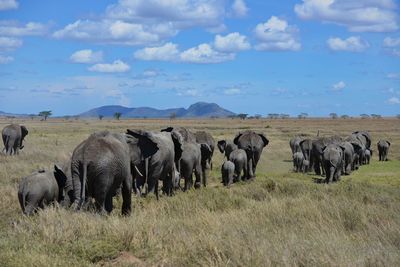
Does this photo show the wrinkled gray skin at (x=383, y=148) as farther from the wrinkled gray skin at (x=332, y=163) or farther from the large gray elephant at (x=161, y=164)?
the large gray elephant at (x=161, y=164)

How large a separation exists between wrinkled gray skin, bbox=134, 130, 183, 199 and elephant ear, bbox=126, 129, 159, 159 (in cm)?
15

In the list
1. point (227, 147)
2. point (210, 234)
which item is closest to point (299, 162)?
point (227, 147)

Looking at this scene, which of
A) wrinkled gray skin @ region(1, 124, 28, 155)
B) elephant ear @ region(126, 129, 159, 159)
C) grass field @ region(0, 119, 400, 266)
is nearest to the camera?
grass field @ region(0, 119, 400, 266)

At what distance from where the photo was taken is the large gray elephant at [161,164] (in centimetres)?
1437

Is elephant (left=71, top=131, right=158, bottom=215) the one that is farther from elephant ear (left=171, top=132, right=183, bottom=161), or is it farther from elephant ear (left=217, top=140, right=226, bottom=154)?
elephant ear (left=217, top=140, right=226, bottom=154)

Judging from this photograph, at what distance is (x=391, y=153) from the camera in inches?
1655

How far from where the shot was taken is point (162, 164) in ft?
48.6

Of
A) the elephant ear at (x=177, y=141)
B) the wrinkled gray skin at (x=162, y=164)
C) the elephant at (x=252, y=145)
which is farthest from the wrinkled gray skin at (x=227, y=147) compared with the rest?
the elephant ear at (x=177, y=141)

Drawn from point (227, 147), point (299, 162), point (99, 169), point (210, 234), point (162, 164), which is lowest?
point (299, 162)

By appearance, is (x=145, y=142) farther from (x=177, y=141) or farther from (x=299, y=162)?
(x=299, y=162)

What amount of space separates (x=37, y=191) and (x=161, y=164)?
13.4ft

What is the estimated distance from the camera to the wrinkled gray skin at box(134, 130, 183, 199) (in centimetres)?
1440

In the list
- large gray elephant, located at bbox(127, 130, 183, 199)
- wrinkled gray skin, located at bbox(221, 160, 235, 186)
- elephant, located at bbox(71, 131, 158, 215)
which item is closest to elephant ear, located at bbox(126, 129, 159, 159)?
large gray elephant, located at bbox(127, 130, 183, 199)

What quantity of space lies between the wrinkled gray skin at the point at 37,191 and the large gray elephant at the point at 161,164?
7.32ft
